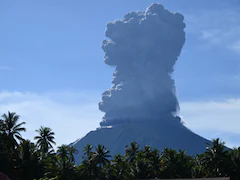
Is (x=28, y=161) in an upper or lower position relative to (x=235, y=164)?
upper

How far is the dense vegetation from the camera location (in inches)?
3659

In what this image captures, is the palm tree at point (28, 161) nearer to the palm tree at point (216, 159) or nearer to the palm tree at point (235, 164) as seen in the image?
the palm tree at point (216, 159)

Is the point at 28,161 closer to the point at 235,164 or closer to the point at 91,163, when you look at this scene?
the point at 91,163

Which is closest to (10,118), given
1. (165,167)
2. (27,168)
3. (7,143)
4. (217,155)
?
(7,143)

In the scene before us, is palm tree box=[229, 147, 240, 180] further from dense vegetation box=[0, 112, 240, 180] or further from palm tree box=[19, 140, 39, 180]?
palm tree box=[19, 140, 39, 180]

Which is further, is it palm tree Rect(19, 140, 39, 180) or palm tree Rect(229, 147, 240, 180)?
palm tree Rect(229, 147, 240, 180)

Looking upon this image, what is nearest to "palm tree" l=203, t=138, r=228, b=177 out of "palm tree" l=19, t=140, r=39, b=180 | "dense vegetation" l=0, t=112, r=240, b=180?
"dense vegetation" l=0, t=112, r=240, b=180

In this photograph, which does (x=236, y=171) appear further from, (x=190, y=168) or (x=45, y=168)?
(x=45, y=168)

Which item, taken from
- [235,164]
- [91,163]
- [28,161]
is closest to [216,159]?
[235,164]

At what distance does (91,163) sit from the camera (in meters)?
105

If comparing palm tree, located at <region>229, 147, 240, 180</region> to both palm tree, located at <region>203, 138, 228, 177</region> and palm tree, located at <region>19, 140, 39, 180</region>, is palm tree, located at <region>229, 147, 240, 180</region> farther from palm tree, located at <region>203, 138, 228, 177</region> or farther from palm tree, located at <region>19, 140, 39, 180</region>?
palm tree, located at <region>19, 140, 39, 180</region>

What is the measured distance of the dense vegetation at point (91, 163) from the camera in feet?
305

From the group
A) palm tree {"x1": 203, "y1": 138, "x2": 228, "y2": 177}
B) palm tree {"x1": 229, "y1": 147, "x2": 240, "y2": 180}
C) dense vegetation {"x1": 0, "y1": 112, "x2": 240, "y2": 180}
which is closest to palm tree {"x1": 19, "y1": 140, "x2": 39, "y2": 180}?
dense vegetation {"x1": 0, "y1": 112, "x2": 240, "y2": 180}

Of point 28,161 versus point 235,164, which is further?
point 235,164
